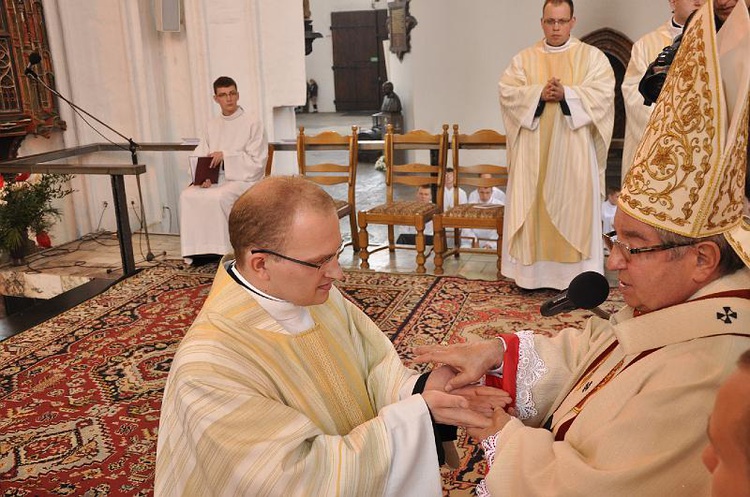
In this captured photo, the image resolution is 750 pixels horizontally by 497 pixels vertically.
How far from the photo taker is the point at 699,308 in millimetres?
1653

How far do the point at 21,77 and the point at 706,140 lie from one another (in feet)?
27.3

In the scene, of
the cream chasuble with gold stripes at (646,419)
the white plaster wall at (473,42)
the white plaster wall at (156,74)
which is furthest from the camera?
the white plaster wall at (473,42)

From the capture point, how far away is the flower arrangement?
7.08 metres

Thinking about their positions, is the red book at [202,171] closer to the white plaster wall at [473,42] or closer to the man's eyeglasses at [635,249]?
the white plaster wall at [473,42]

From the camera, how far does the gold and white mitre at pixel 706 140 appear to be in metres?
1.60

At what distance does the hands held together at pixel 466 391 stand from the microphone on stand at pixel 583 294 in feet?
0.99

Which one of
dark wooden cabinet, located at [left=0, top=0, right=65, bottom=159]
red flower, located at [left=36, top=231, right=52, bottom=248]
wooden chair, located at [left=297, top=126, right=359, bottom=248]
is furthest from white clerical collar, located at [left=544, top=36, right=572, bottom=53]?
dark wooden cabinet, located at [left=0, top=0, right=65, bottom=159]

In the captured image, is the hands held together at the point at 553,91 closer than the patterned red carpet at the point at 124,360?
No

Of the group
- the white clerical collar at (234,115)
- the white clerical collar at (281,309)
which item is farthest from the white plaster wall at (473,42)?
the white clerical collar at (281,309)

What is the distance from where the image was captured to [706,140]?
1637 mm

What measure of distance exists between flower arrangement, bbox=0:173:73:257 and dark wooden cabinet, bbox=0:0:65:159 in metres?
0.80

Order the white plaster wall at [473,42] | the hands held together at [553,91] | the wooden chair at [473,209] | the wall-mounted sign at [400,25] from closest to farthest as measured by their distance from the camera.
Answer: the hands held together at [553,91]
the wooden chair at [473,209]
the white plaster wall at [473,42]
the wall-mounted sign at [400,25]

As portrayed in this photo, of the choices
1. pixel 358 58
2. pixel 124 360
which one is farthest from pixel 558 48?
pixel 358 58

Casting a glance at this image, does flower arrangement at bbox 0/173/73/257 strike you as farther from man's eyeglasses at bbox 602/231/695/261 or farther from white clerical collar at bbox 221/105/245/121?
man's eyeglasses at bbox 602/231/695/261
